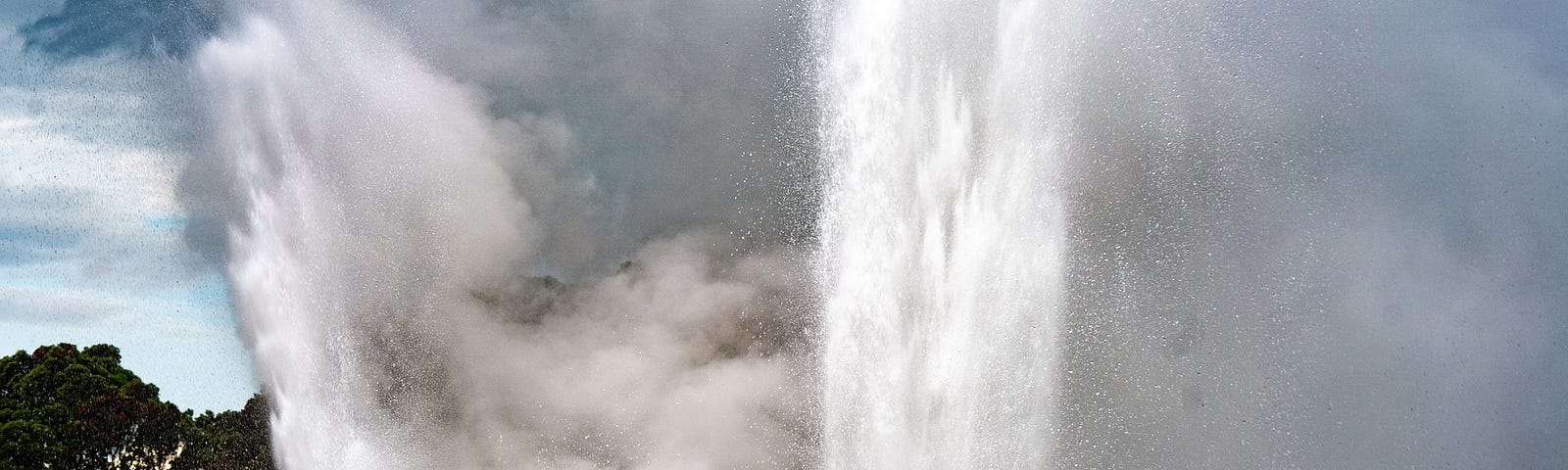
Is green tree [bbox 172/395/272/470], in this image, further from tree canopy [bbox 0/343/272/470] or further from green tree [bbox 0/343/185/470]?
green tree [bbox 0/343/185/470]

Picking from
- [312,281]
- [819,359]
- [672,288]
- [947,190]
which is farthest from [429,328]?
[947,190]

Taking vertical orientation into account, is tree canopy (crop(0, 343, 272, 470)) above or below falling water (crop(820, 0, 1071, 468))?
above

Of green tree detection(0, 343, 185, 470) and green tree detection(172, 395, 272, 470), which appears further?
green tree detection(172, 395, 272, 470)

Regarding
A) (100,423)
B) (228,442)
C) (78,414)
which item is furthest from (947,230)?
(228,442)

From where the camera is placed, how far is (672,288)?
5009 centimetres

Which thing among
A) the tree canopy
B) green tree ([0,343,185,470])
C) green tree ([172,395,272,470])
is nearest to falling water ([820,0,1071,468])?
the tree canopy

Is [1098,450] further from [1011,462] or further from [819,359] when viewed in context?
[819,359]

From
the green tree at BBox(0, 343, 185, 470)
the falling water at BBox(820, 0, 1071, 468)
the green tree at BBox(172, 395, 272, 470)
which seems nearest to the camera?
the falling water at BBox(820, 0, 1071, 468)

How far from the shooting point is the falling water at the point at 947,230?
1919 cm

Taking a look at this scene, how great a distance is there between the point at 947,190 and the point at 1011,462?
5.03 meters

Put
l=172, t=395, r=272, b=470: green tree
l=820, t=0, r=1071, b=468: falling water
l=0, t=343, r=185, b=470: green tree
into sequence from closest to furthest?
l=820, t=0, r=1071, b=468: falling water → l=0, t=343, r=185, b=470: green tree → l=172, t=395, r=272, b=470: green tree

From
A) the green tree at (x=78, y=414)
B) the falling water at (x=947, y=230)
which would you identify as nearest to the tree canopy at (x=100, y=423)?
the green tree at (x=78, y=414)

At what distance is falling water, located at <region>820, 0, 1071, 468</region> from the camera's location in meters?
19.2

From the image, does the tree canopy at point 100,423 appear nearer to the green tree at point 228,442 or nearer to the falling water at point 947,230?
the green tree at point 228,442
